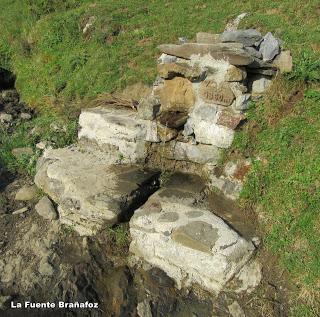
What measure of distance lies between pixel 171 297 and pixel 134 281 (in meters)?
0.42

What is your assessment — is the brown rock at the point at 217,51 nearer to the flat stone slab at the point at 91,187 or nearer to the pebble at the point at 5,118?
the flat stone slab at the point at 91,187

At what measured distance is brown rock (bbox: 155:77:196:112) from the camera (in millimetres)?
4812

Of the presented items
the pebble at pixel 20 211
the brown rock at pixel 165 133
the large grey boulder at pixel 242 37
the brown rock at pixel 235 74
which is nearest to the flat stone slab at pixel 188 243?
the brown rock at pixel 165 133

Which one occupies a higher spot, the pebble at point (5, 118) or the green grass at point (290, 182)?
the green grass at point (290, 182)

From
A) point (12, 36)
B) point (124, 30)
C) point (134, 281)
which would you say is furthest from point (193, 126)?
point (12, 36)

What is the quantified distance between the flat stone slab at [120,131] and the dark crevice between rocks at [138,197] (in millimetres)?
378

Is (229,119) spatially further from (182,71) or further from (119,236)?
(119,236)

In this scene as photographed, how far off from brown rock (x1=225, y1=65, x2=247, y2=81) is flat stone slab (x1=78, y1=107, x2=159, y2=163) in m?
1.05

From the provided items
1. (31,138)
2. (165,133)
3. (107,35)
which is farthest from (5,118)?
(165,133)

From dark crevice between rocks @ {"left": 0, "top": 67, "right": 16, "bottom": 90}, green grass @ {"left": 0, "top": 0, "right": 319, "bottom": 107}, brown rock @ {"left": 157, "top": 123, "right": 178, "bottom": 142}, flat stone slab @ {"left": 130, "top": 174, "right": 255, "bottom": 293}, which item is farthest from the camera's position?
dark crevice between rocks @ {"left": 0, "top": 67, "right": 16, "bottom": 90}

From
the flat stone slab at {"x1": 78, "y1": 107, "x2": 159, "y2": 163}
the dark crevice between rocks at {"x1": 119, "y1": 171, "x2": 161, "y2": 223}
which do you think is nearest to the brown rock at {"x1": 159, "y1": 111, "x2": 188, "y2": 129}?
the flat stone slab at {"x1": 78, "y1": 107, "x2": 159, "y2": 163}

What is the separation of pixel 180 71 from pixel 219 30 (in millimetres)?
2861

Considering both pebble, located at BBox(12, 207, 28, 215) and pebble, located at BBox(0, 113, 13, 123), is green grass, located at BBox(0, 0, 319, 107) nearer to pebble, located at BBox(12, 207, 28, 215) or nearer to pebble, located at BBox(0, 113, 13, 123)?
pebble, located at BBox(0, 113, 13, 123)

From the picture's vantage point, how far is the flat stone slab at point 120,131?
16.3 ft
